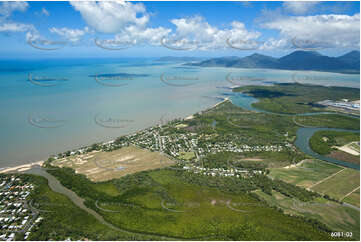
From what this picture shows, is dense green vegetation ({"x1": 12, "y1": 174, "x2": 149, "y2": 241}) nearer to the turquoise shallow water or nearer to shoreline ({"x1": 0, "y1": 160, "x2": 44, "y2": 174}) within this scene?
shoreline ({"x1": 0, "y1": 160, "x2": 44, "y2": 174})

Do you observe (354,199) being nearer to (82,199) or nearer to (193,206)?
(193,206)

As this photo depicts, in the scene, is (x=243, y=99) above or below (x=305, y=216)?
above

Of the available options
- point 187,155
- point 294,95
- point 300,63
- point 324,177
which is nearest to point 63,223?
point 187,155

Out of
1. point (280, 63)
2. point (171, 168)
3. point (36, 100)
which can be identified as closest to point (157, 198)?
point (171, 168)

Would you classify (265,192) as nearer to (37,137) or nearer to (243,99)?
(37,137)

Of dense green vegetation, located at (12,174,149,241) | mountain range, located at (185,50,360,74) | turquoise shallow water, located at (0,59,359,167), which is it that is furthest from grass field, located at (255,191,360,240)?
mountain range, located at (185,50,360,74)
